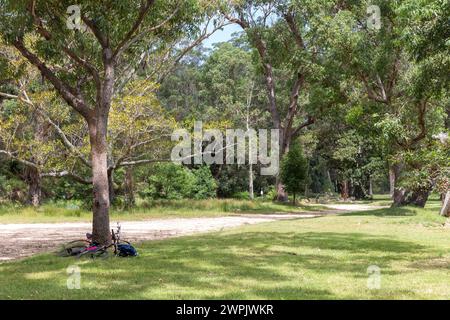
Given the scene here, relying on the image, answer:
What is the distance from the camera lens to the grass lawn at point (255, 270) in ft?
23.1

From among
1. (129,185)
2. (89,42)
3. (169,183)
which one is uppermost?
(89,42)

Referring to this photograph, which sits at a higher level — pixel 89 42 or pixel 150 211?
pixel 89 42

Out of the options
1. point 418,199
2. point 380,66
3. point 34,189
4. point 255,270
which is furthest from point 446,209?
point 34,189

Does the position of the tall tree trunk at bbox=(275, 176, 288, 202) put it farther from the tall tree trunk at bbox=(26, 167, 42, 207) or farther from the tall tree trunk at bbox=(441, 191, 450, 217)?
the tall tree trunk at bbox=(26, 167, 42, 207)

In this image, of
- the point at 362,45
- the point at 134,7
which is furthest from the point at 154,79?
the point at 134,7

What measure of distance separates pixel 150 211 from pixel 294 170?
422 inches

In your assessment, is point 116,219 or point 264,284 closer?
point 264,284

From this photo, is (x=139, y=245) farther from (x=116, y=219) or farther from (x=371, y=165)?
(x=371, y=165)

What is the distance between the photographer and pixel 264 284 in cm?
764

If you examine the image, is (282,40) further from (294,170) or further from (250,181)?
(250,181)

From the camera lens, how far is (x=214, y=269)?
9.06 m

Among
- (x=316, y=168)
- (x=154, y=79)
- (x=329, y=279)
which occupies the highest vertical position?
(x=154, y=79)

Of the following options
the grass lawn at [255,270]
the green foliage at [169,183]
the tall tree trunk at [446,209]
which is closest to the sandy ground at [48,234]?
the grass lawn at [255,270]

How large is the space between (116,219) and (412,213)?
41.8ft
